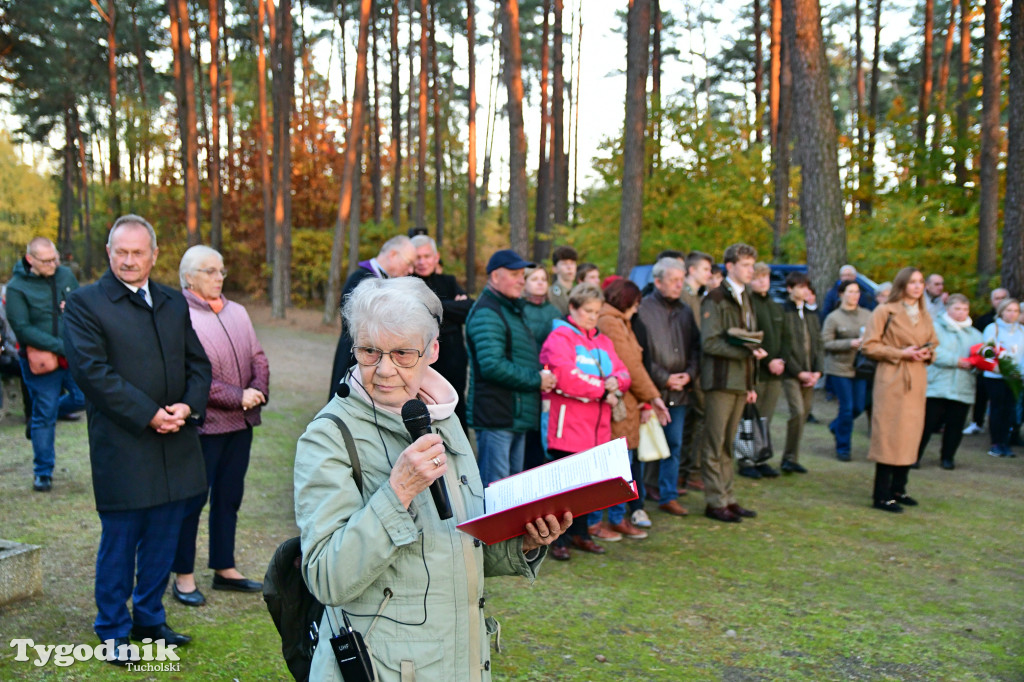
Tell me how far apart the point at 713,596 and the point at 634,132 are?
12.5 m

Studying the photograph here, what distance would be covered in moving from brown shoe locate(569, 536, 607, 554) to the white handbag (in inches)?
36.5

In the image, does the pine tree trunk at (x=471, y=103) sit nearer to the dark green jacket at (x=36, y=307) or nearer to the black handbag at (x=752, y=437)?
the dark green jacket at (x=36, y=307)

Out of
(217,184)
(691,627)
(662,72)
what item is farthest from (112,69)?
(691,627)

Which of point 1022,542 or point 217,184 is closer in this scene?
point 1022,542

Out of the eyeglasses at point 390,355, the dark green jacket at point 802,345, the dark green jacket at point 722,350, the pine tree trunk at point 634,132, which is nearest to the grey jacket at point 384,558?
the eyeglasses at point 390,355

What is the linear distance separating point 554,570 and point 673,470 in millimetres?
2075

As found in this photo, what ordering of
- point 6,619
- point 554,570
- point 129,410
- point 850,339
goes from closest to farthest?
1. point 129,410
2. point 6,619
3. point 554,570
4. point 850,339

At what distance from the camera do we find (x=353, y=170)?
24.3m

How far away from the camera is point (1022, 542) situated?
685 centimetres

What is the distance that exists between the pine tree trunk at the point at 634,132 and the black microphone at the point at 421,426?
584 inches

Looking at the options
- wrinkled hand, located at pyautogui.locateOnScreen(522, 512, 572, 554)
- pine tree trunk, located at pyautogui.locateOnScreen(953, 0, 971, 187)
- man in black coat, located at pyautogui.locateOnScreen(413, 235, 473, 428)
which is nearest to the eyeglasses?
wrinkled hand, located at pyautogui.locateOnScreen(522, 512, 572, 554)

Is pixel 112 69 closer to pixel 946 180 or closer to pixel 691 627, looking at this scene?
pixel 946 180

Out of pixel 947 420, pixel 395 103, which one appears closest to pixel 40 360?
pixel 947 420

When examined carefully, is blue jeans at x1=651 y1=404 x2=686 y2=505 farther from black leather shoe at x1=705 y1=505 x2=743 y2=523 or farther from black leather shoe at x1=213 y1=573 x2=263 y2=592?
black leather shoe at x1=213 y1=573 x2=263 y2=592
